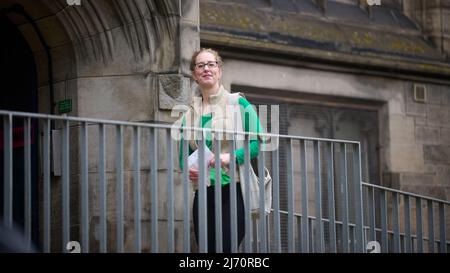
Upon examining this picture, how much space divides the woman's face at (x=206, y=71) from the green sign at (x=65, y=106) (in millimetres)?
2226

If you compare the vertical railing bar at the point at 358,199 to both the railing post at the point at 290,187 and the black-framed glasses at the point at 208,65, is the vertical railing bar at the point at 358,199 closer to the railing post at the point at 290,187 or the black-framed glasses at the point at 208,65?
the railing post at the point at 290,187

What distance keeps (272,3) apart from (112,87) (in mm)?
4135

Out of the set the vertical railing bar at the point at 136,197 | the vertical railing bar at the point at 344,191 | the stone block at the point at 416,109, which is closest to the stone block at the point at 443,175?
the stone block at the point at 416,109

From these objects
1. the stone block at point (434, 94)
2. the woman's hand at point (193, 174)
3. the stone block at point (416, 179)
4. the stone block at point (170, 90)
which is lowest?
the woman's hand at point (193, 174)

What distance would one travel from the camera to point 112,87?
9.42 m

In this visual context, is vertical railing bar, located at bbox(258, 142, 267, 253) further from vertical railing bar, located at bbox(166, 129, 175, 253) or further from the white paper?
vertical railing bar, located at bbox(166, 129, 175, 253)

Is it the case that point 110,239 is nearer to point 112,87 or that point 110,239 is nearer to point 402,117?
point 112,87

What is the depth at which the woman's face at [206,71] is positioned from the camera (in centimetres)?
756

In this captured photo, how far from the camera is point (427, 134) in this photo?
563 inches

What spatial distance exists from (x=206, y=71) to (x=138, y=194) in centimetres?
109

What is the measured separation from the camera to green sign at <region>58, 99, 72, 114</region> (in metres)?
9.55

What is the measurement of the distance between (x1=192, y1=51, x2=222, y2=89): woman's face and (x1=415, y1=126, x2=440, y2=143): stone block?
23.1ft

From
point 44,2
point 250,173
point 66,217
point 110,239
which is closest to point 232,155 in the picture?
point 250,173

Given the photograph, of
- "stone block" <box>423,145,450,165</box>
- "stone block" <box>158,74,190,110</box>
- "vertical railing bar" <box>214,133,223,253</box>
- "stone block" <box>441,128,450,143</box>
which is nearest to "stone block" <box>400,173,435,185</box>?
"stone block" <box>423,145,450,165</box>
